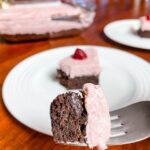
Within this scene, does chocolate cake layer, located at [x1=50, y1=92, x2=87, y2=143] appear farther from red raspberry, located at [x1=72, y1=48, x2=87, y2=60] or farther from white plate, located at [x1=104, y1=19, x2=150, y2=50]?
white plate, located at [x1=104, y1=19, x2=150, y2=50]

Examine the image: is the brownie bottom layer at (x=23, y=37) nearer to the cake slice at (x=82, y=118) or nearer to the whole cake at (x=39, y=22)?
the whole cake at (x=39, y=22)

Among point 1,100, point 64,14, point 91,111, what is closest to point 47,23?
point 64,14

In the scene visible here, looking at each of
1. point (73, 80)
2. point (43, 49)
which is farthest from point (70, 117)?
point (43, 49)

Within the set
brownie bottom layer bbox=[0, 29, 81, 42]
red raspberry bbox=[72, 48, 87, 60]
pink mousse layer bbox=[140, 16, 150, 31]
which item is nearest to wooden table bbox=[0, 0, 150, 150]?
brownie bottom layer bbox=[0, 29, 81, 42]

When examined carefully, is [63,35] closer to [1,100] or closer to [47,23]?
[47,23]

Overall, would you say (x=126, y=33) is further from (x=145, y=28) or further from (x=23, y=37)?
(x=23, y=37)

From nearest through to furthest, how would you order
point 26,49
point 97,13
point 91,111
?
point 91,111 → point 26,49 → point 97,13

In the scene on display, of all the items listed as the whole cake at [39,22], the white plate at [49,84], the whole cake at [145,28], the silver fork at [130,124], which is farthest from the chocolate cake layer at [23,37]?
the silver fork at [130,124]
